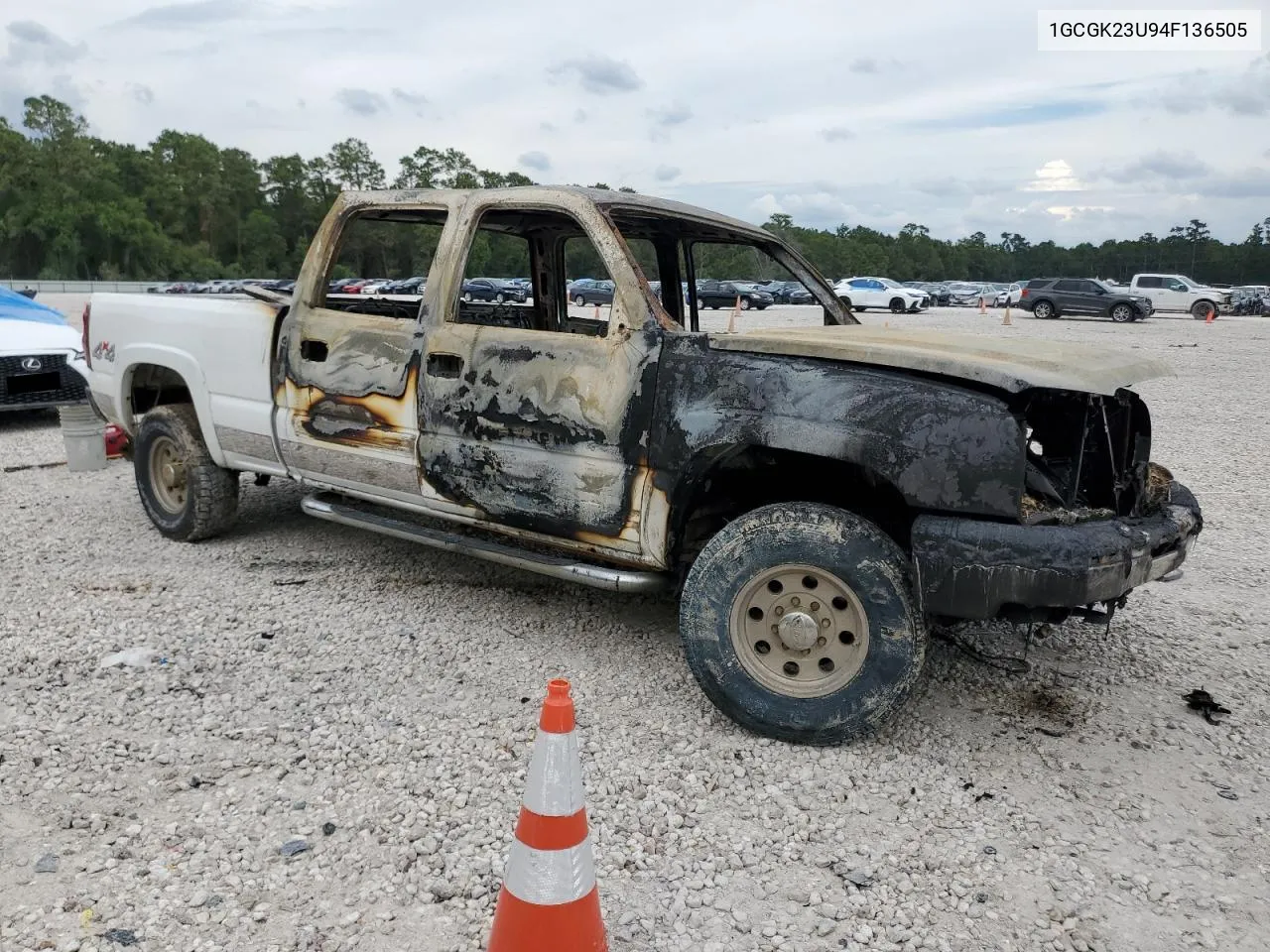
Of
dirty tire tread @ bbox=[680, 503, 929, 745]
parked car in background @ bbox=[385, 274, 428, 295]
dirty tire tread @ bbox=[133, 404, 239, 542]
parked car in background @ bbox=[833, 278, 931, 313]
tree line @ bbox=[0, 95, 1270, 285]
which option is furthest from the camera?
tree line @ bbox=[0, 95, 1270, 285]

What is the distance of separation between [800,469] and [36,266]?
284 feet

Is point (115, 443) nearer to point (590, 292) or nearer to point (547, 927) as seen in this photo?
point (590, 292)

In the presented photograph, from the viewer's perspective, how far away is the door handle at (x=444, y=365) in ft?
13.3

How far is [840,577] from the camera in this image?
318cm

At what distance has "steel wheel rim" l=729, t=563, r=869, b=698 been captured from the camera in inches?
127

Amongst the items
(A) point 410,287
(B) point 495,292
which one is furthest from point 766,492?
(A) point 410,287

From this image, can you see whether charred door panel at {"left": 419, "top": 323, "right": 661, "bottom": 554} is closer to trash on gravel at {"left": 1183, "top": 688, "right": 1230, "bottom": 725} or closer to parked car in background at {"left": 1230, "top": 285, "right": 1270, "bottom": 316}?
trash on gravel at {"left": 1183, "top": 688, "right": 1230, "bottom": 725}

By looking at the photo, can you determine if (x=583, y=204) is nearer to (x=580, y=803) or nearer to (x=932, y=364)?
(x=932, y=364)

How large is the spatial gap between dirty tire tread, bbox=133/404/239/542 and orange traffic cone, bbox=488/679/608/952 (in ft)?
12.5

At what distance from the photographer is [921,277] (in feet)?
357

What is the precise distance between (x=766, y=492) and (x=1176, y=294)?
34799 millimetres

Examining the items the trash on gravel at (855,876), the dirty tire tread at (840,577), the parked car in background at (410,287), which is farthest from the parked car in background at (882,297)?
the trash on gravel at (855,876)

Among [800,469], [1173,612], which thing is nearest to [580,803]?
[800,469]

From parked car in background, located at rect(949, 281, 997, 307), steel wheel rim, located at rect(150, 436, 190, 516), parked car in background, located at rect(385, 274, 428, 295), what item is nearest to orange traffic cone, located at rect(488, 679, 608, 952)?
parked car in background, located at rect(385, 274, 428, 295)
